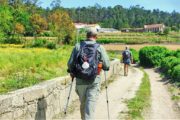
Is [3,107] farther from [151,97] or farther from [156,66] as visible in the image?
[156,66]

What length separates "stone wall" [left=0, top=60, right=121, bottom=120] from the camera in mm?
8336

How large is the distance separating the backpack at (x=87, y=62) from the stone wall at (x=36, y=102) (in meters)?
1.23

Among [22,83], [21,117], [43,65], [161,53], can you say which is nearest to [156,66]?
[161,53]

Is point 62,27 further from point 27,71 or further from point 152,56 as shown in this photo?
point 27,71

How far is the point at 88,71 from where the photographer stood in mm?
8164

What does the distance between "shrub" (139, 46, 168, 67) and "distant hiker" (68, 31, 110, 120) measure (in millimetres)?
29151

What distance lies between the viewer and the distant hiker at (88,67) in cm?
818

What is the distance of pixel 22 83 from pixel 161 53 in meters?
27.6

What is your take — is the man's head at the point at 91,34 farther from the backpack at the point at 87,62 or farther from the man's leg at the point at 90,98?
the man's leg at the point at 90,98

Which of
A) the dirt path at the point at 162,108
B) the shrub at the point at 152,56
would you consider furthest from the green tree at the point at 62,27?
the dirt path at the point at 162,108

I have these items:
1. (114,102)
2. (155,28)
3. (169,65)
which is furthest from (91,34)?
(155,28)

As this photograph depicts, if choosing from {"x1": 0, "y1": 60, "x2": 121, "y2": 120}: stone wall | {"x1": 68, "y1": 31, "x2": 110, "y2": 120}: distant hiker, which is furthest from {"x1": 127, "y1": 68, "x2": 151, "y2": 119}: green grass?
{"x1": 68, "y1": 31, "x2": 110, "y2": 120}: distant hiker

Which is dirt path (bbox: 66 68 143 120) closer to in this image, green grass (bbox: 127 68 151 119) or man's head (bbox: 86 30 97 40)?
green grass (bbox: 127 68 151 119)

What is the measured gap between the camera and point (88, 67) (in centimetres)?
815
